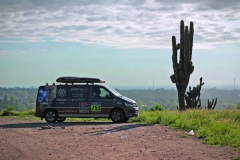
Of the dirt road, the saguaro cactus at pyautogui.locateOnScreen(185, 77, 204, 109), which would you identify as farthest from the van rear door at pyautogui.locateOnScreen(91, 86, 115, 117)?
the saguaro cactus at pyautogui.locateOnScreen(185, 77, 204, 109)

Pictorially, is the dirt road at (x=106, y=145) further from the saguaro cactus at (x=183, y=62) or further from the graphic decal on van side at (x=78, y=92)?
the saguaro cactus at (x=183, y=62)

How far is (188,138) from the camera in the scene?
13.3 meters

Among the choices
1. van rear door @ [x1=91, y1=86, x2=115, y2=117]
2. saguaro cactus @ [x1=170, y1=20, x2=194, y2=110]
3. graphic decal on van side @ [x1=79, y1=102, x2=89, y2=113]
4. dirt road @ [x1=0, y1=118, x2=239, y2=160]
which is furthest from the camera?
saguaro cactus @ [x1=170, y1=20, x2=194, y2=110]

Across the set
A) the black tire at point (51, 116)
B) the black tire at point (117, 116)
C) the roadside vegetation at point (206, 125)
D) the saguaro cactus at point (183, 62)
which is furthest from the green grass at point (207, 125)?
the saguaro cactus at point (183, 62)

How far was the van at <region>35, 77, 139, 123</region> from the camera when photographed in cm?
1998

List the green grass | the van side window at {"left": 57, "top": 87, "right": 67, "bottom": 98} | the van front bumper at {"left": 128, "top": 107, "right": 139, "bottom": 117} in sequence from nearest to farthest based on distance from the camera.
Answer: the green grass → the van front bumper at {"left": 128, "top": 107, "right": 139, "bottom": 117} → the van side window at {"left": 57, "top": 87, "right": 67, "bottom": 98}

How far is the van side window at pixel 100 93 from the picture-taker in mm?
20250

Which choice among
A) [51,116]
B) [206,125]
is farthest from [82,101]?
[206,125]

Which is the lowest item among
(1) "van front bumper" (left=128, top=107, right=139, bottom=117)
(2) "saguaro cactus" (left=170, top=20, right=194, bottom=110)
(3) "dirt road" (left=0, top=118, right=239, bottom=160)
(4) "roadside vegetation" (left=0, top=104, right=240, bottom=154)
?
(3) "dirt road" (left=0, top=118, right=239, bottom=160)

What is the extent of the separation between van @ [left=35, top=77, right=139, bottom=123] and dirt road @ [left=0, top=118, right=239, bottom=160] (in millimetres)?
3776

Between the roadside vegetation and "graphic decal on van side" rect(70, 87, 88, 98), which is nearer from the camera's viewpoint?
the roadside vegetation

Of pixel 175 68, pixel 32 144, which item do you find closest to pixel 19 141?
pixel 32 144

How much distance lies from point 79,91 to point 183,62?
7939mm

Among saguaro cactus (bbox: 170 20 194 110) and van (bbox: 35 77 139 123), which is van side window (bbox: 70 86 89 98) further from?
saguaro cactus (bbox: 170 20 194 110)
